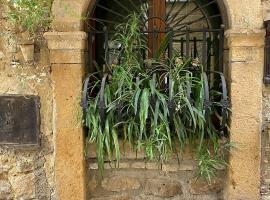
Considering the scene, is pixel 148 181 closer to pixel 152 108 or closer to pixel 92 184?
pixel 92 184

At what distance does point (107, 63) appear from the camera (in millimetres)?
2885

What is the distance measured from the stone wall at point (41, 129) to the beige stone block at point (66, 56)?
107mm

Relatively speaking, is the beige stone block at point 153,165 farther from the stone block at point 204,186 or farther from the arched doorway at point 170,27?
the stone block at point 204,186

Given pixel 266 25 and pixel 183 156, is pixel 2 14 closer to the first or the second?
pixel 183 156

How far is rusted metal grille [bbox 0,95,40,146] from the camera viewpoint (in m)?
2.87

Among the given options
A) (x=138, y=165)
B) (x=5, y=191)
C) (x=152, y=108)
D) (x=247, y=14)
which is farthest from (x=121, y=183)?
(x=247, y=14)

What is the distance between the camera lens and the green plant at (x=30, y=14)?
2.68m

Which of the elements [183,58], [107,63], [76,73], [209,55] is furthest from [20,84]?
[209,55]

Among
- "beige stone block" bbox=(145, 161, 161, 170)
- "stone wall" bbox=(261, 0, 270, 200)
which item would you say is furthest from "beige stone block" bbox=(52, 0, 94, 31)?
"stone wall" bbox=(261, 0, 270, 200)

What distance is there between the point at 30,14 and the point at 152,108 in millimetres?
1062

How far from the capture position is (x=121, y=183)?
2.95 meters

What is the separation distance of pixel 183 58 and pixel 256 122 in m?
0.69

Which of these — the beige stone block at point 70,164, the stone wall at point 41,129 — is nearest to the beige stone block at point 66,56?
the stone wall at point 41,129

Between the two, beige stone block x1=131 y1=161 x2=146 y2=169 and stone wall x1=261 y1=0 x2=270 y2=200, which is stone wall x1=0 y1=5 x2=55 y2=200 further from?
stone wall x1=261 y1=0 x2=270 y2=200
